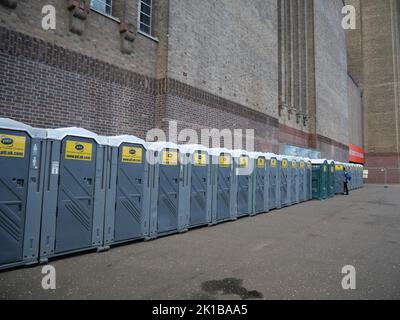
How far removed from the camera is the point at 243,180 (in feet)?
32.8

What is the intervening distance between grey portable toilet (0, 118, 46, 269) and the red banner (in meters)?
36.4

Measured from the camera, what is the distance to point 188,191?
25.6ft

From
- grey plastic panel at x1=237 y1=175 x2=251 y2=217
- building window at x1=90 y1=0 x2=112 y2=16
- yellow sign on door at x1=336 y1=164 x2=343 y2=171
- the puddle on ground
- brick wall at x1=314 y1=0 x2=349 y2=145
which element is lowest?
the puddle on ground

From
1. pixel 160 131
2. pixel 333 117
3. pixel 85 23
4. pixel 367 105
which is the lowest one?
pixel 160 131

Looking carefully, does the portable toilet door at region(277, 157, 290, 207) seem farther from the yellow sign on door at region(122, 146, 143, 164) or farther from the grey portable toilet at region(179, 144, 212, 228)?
the yellow sign on door at region(122, 146, 143, 164)

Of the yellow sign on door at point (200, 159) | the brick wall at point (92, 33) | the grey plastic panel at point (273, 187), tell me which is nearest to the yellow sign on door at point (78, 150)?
the yellow sign on door at point (200, 159)

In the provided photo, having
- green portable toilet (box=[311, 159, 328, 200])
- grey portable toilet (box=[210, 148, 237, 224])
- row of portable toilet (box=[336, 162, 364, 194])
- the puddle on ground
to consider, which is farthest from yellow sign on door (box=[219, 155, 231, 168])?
row of portable toilet (box=[336, 162, 364, 194])

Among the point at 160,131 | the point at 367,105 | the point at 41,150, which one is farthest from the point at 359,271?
the point at 367,105

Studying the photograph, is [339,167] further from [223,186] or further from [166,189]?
[166,189]

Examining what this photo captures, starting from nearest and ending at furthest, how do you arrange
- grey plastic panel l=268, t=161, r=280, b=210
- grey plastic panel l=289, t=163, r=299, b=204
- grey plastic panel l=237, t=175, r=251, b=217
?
1. grey plastic panel l=237, t=175, r=251, b=217
2. grey plastic panel l=268, t=161, r=280, b=210
3. grey plastic panel l=289, t=163, r=299, b=204

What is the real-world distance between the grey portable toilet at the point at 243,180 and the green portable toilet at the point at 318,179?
715cm

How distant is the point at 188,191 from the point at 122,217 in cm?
211

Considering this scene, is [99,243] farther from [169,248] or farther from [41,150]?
[41,150]

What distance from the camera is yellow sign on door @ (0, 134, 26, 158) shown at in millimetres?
4582
